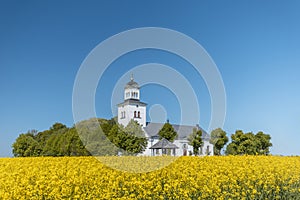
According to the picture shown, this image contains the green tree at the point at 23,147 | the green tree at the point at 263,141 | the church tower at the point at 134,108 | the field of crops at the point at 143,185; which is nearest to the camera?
the field of crops at the point at 143,185

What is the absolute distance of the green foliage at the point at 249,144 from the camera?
44188mm

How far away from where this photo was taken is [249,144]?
146 feet

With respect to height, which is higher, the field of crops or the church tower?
the church tower

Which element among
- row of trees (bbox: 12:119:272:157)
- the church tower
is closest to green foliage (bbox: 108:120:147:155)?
row of trees (bbox: 12:119:272:157)

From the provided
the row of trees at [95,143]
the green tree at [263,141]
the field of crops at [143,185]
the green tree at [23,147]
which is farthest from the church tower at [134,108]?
A: the field of crops at [143,185]

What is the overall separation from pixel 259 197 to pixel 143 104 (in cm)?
6331

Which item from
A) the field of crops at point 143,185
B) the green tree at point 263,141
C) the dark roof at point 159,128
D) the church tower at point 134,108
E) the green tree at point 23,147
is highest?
the church tower at point 134,108

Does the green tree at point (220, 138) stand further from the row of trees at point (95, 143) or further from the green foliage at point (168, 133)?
the row of trees at point (95, 143)

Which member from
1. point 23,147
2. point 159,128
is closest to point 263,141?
point 159,128

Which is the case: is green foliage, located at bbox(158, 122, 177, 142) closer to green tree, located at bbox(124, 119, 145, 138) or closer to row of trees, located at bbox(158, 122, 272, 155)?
row of trees, located at bbox(158, 122, 272, 155)

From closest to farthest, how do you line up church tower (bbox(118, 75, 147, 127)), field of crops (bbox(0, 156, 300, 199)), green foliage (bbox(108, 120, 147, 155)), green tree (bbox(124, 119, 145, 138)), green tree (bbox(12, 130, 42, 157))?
1. field of crops (bbox(0, 156, 300, 199))
2. green foliage (bbox(108, 120, 147, 155))
3. green tree (bbox(12, 130, 42, 157))
4. green tree (bbox(124, 119, 145, 138))
5. church tower (bbox(118, 75, 147, 127))

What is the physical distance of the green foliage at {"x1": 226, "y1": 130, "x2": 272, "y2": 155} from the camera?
145 feet

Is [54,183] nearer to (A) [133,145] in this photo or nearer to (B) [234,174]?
(B) [234,174]

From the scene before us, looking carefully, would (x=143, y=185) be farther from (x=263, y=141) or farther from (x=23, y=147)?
(x=263, y=141)
